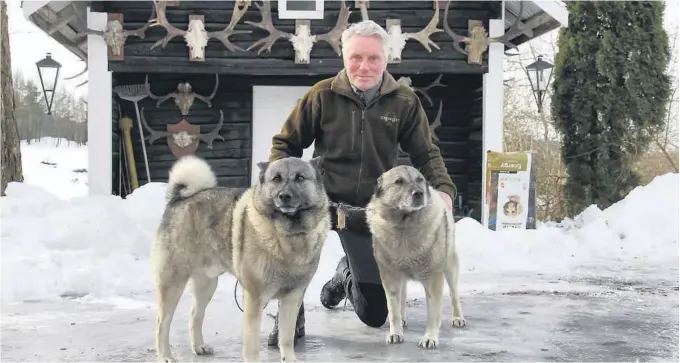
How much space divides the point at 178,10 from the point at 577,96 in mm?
7271

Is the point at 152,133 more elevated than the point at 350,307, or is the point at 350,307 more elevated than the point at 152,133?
the point at 152,133

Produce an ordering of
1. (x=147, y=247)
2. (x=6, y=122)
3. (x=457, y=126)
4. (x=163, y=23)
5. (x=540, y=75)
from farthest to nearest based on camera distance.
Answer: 1. (x=540, y=75)
2. (x=6, y=122)
3. (x=457, y=126)
4. (x=163, y=23)
5. (x=147, y=247)

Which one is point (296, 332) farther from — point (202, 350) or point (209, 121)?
point (209, 121)

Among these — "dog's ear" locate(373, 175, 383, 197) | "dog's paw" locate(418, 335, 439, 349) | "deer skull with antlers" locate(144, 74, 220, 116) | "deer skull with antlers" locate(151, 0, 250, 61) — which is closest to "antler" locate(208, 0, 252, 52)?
"deer skull with antlers" locate(151, 0, 250, 61)

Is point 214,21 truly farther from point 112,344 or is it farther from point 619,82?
point 619,82

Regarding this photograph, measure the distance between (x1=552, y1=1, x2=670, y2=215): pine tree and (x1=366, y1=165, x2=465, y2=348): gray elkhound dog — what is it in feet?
27.7

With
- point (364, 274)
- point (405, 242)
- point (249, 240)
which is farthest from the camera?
point (364, 274)

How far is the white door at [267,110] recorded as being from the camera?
9.36 m

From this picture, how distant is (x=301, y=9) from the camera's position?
336 inches

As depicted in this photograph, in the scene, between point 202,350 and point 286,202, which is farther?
point 202,350

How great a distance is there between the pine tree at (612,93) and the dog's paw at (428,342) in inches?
337

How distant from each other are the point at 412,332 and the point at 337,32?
5358 millimetres

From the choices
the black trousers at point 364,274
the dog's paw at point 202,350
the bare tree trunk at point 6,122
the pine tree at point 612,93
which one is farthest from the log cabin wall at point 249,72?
the dog's paw at point 202,350

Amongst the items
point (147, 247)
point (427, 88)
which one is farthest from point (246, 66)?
point (147, 247)
